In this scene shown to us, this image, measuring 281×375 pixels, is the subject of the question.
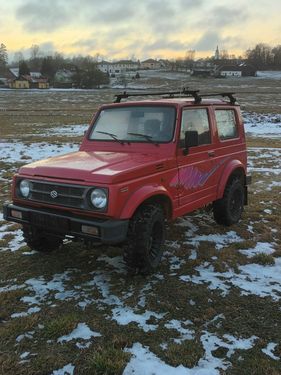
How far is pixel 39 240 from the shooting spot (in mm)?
5777

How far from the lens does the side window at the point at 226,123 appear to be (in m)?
6.76

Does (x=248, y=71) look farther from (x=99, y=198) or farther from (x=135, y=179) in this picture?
(x=99, y=198)

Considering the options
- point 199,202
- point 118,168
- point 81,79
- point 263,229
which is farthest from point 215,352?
point 81,79

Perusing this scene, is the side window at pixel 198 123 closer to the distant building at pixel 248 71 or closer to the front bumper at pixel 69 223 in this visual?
the front bumper at pixel 69 223

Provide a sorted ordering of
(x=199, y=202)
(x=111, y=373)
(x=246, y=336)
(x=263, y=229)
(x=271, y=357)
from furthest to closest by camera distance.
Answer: (x=263, y=229) < (x=199, y=202) < (x=246, y=336) < (x=271, y=357) < (x=111, y=373)

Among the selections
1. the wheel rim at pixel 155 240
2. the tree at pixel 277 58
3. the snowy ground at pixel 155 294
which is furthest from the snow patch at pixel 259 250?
the tree at pixel 277 58

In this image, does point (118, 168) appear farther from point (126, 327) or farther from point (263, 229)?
point (263, 229)

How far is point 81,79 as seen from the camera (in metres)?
99.4

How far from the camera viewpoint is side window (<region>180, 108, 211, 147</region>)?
19.1ft

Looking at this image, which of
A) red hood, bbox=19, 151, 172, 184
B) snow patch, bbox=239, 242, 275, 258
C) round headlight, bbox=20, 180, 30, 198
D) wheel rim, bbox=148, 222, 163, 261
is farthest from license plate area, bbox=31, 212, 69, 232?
snow patch, bbox=239, 242, 275, 258

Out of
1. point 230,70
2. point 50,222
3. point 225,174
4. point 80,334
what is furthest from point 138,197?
point 230,70

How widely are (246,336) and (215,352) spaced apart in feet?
1.33

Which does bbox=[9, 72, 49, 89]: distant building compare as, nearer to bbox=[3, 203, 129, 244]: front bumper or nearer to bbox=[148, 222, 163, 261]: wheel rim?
bbox=[3, 203, 129, 244]: front bumper

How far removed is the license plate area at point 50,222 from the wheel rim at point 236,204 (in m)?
3.27
